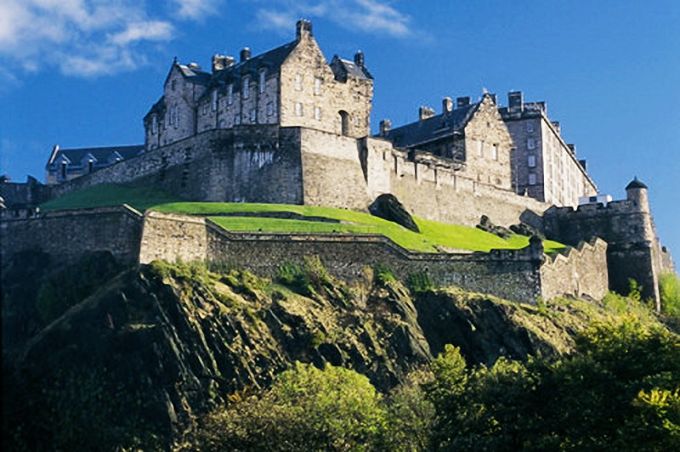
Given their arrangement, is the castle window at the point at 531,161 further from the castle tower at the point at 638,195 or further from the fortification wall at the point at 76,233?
the fortification wall at the point at 76,233

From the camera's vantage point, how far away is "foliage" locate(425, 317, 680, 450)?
32.9 m

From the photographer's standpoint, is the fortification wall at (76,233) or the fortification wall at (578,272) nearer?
the fortification wall at (76,233)

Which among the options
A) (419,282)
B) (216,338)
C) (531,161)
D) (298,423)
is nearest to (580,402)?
(298,423)

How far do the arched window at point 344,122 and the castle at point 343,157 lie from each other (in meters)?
0.07

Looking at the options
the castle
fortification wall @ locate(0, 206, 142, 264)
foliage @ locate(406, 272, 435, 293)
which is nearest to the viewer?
fortification wall @ locate(0, 206, 142, 264)

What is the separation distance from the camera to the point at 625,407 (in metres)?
34.9

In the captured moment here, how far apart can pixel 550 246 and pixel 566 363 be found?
1530 inches

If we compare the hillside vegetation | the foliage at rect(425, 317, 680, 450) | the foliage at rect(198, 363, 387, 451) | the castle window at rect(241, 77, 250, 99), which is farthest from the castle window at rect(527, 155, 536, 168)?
the foliage at rect(425, 317, 680, 450)

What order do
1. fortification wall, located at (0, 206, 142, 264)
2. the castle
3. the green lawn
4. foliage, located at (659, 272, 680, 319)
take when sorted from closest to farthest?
1. fortification wall, located at (0, 206, 142, 264)
2. the green lawn
3. the castle
4. foliage, located at (659, 272, 680, 319)

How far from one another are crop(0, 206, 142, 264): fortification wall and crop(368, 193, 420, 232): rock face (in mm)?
20185

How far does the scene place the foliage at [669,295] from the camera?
75.6 m

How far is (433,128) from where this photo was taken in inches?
3469

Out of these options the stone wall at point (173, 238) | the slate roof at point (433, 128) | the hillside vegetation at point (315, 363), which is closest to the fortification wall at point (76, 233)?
the stone wall at point (173, 238)

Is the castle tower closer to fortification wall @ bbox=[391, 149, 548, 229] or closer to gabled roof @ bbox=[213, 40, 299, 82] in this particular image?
fortification wall @ bbox=[391, 149, 548, 229]
